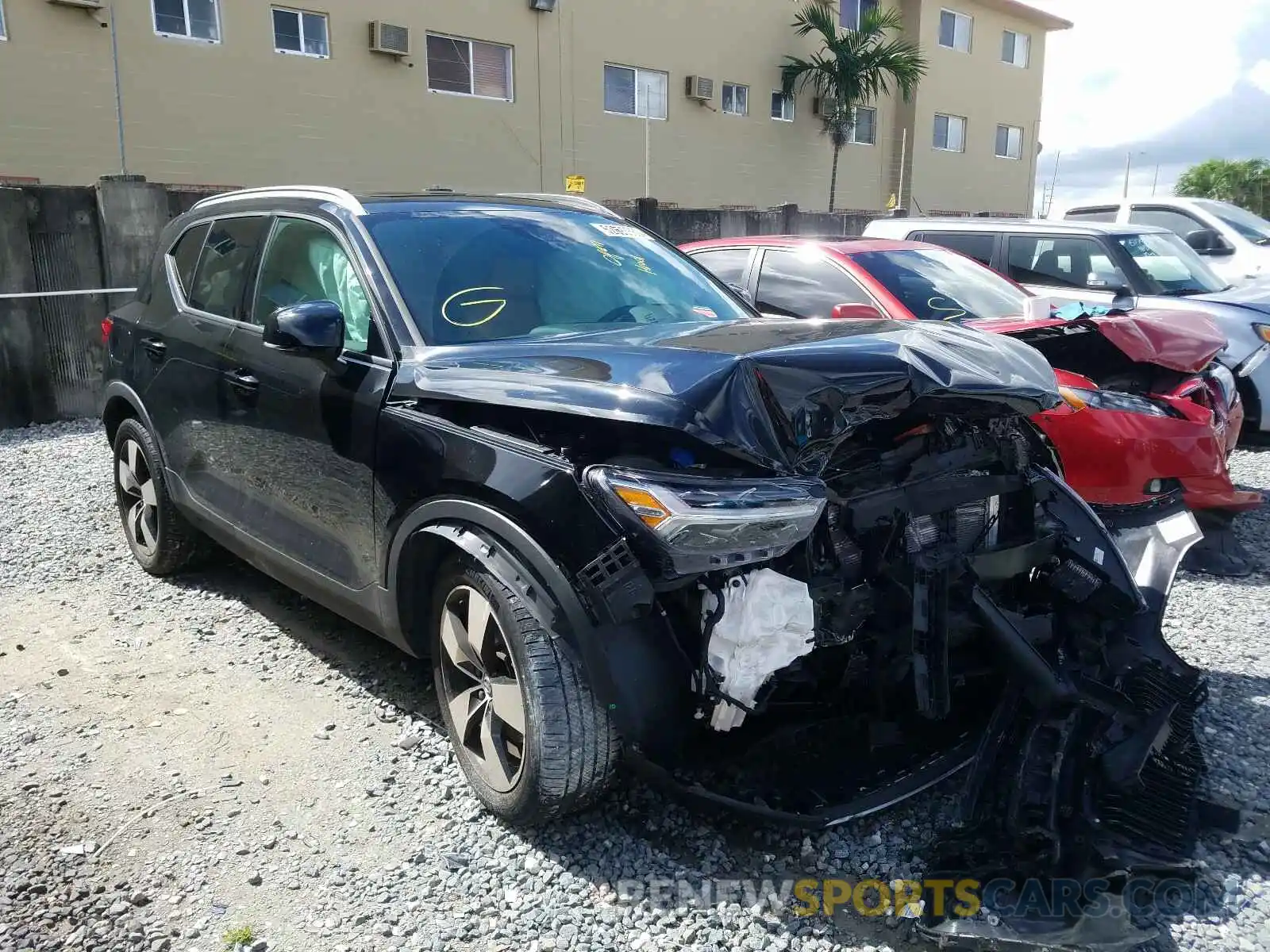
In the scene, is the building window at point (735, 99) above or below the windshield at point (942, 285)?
above

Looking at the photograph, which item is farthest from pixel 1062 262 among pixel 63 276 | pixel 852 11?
pixel 852 11

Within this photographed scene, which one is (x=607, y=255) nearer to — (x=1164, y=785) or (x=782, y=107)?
(x=1164, y=785)

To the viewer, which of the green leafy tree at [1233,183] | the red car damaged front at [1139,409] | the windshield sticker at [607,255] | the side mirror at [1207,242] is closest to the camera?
the windshield sticker at [607,255]

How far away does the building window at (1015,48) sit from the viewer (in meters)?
26.8

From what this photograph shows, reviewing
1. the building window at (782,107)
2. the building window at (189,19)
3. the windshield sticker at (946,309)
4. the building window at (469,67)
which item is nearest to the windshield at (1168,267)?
the windshield sticker at (946,309)

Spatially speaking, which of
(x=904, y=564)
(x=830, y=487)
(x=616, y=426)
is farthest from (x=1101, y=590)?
(x=616, y=426)

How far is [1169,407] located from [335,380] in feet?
12.5

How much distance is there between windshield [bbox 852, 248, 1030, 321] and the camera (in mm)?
5897

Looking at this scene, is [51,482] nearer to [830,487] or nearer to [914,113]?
[830,487]

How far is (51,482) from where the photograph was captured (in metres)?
6.62

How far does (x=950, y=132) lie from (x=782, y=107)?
665 cm

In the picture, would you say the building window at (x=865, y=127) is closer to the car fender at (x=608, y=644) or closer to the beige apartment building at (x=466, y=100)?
the beige apartment building at (x=466, y=100)

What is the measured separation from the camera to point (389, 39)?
15.0 metres

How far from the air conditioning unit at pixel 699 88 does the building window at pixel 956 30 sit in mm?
8813
